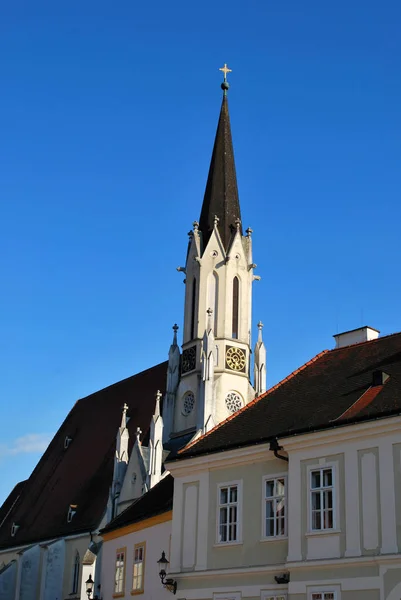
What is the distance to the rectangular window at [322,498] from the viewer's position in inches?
805

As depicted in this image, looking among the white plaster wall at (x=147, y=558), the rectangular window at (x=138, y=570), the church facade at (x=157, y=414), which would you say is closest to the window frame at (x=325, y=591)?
the white plaster wall at (x=147, y=558)

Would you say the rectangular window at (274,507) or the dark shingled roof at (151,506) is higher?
the dark shingled roof at (151,506)

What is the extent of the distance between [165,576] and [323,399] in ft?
21.3

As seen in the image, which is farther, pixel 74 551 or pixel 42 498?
pixel 42 498

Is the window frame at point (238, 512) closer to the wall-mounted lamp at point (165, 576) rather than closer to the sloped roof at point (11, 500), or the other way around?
the wall-mounted lamp at point (165, 576)

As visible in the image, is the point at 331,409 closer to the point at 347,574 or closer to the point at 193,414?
the point at 347,574

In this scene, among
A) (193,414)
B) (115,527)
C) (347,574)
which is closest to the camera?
(347,574)

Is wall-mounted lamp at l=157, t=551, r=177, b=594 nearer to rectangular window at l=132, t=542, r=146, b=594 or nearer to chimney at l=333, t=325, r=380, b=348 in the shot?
rectangular window at l=132, t=542, r=146, b=594

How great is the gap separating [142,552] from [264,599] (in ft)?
24.7

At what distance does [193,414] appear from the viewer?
151 feet

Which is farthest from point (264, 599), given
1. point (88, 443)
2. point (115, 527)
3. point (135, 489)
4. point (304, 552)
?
point (88, 443)

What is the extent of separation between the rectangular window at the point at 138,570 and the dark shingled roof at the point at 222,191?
80.6 ft

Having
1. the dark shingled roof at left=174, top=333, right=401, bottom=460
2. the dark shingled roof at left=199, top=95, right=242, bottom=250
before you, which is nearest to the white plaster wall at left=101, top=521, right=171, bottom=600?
the dark shingled roof at left=174, top=333, right=401, bottom=460

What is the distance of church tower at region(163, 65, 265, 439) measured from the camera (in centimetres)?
4594
